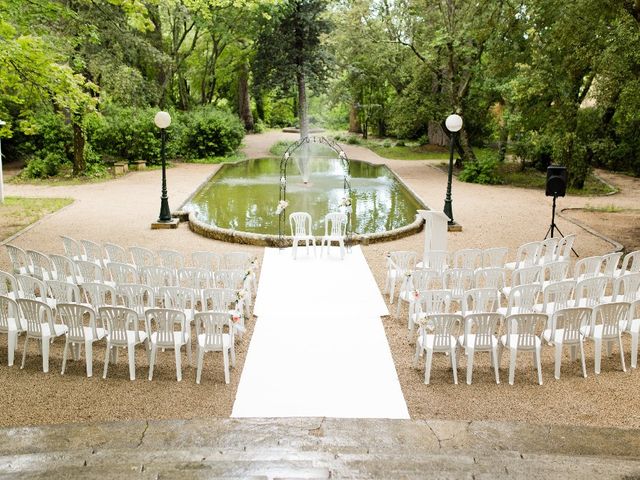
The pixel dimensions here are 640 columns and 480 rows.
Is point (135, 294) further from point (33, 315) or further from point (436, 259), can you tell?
point (436, 259)

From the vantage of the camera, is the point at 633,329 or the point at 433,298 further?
the point at 433,298

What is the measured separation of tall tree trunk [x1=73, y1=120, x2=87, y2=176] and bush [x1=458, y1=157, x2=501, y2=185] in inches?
588

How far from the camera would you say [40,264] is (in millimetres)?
9094

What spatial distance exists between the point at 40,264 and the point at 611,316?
8.01 meters

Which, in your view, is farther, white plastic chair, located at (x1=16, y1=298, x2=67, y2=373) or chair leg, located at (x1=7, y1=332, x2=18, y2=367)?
chair leg, located at (x1=7, y1=332, x2=18, y2=367)

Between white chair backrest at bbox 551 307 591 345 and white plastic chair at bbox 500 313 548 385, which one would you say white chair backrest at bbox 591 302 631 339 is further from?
white plastic chair at bbox 500 313 548 385

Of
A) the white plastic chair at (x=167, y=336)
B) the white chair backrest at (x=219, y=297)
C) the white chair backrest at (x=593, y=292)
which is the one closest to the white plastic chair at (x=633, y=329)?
the white chair backrest at (x=593, y=292)

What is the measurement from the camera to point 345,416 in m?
5.76

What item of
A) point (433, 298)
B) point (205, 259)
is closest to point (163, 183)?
point (205, 259)

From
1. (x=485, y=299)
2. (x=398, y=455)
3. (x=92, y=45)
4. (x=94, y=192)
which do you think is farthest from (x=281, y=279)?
(x=92, y=45)

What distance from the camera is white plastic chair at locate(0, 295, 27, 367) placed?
22.3ft

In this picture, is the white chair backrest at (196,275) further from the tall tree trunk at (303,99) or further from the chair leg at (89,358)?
the tall tree trunk at (303,99)

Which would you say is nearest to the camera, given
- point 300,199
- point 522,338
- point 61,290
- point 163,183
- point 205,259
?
point 522,338

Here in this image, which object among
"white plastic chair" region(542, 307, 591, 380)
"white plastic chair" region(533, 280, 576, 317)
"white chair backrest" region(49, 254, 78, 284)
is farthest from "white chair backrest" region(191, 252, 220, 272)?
"white plastic chair" region(542, 307, 591, 380)
